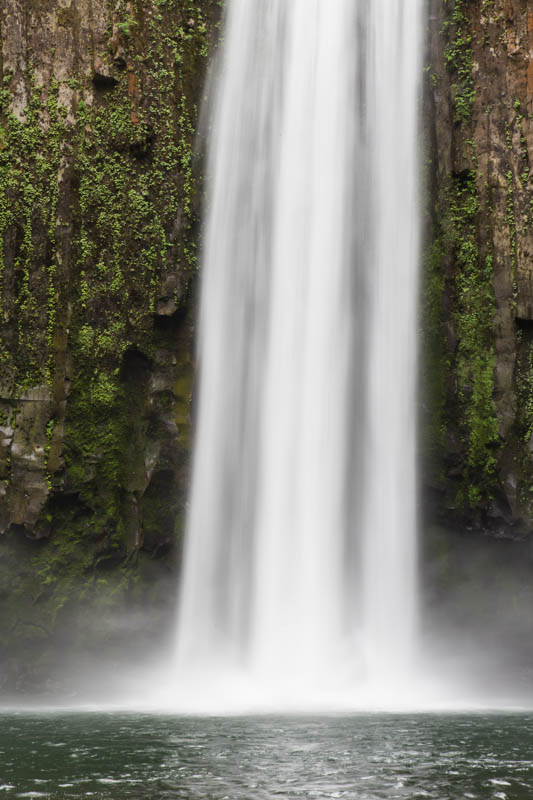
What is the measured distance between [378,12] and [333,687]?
13.9 meters

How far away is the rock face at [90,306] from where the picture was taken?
1652 centimetres

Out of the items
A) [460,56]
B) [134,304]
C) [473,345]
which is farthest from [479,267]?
[134,304]

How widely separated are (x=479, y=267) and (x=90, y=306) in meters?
7.84

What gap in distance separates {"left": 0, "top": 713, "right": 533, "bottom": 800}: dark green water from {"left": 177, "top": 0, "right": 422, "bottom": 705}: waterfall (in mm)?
3859

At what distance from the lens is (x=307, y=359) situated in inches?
673

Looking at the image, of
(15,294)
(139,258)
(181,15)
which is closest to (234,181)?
(139,258)

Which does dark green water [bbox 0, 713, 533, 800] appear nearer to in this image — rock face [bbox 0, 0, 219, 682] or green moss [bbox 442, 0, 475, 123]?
rock face [bbox 0, 0, 219, 682]

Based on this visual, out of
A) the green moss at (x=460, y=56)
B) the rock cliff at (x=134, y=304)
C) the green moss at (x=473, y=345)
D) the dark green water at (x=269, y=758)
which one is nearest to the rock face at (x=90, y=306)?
the rock cliff at (x=134, y=304)

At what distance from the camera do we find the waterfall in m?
16.0

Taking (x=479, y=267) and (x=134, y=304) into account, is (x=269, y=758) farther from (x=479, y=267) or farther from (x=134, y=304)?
(x=479, y=267)

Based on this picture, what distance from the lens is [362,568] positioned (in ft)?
52.9

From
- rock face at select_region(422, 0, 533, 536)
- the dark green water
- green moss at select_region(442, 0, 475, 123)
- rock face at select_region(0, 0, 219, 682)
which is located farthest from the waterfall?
the dark green water

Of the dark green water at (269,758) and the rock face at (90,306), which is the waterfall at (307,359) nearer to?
the rock face at (90,306)

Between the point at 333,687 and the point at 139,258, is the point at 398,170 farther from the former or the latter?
the point at 333,687
